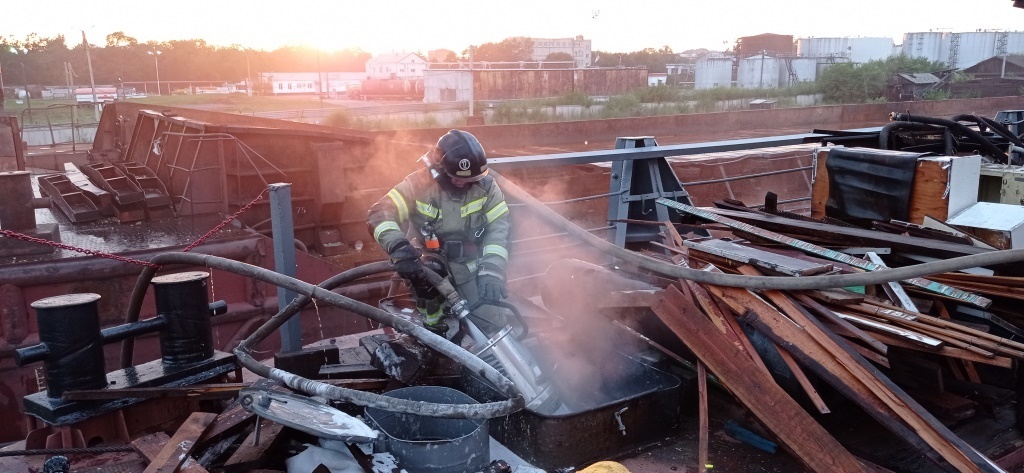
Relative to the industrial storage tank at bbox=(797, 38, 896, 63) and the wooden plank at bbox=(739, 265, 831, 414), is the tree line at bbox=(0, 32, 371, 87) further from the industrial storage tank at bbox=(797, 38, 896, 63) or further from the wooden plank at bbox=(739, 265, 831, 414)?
the wooden plank at bbox=(739, 265, 831, 414)

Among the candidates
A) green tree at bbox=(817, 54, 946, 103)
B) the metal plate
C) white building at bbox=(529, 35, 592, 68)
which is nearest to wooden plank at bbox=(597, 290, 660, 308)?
the metal plate

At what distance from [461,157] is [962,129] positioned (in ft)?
12.4

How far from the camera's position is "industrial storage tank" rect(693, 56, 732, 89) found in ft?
183

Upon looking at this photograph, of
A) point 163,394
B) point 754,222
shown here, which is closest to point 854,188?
point 754,222

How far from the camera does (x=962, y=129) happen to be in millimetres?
5031

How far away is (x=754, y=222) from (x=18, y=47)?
85.7 meters

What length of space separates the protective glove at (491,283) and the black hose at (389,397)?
37.1 inches

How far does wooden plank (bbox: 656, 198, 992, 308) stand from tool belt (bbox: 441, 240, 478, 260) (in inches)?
56.4

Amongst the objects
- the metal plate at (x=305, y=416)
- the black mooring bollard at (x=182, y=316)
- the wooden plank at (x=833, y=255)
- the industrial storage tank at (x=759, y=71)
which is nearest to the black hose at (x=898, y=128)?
the wooden plank at (x=833, y=255)

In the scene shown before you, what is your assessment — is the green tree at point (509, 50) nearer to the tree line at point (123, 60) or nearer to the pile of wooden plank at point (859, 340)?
the tree line at point (123, 60)

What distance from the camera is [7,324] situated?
22.4 feet

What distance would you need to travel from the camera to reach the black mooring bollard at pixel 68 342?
3.22 metres

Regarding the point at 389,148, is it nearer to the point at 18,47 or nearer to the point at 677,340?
the point at 677,340

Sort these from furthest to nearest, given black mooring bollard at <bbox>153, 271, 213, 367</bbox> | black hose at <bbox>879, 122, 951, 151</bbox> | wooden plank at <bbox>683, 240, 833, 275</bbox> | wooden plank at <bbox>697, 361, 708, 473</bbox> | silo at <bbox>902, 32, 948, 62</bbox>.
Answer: silo at <bbox>902, 32, 948, 62</bbox>
black hose at <bbox>879, 122, 951, 151</bbox>
black mooring bollard at <bbox>153, 271, 213, 367</bbox>
wooden plank at <bbox>683, 240, 833, 275</bbox>
wooden plank at <bbox>697, 361, 708, 473</bbox>
